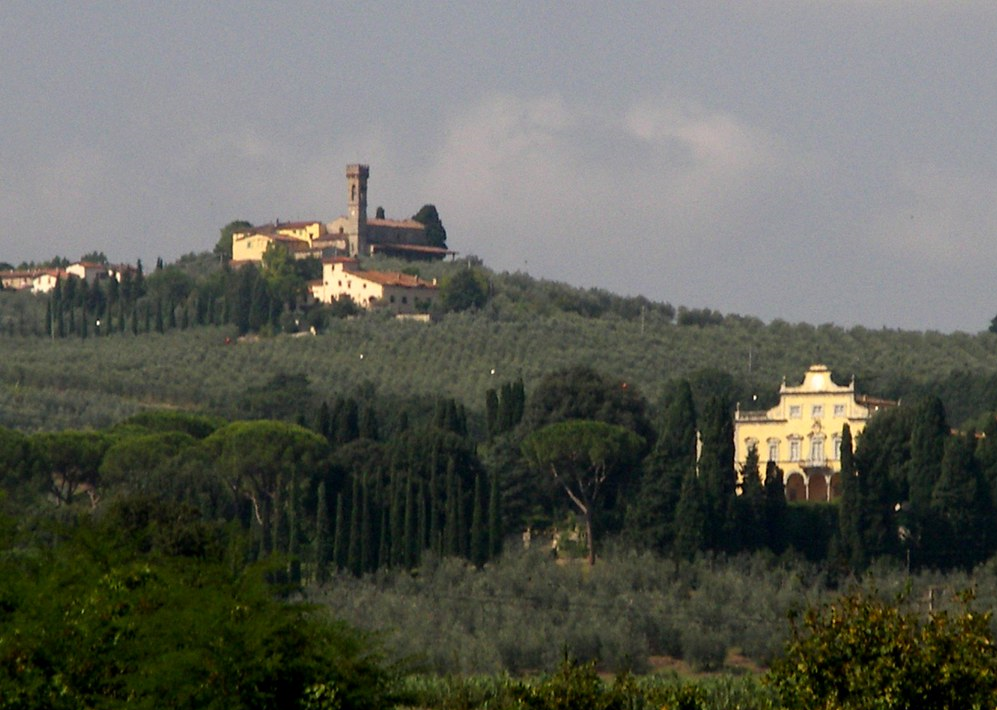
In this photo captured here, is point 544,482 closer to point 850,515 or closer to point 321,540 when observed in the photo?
point 321,540

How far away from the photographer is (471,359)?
104500mm

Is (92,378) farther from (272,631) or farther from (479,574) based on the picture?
(272,631)

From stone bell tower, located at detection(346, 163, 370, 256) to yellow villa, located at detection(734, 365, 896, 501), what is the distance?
182 ft

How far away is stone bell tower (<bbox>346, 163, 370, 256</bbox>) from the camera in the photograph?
13375 centimetres

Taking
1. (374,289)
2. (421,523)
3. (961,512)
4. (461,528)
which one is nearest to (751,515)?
(961,512)

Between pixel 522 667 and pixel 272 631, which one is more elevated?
pixel 272 631

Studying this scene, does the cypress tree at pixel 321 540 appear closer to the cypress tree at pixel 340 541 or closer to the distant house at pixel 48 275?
the cypress tree at pixel 340 541

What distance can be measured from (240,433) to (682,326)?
44.8 metres

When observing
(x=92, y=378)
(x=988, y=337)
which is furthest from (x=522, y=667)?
(x=988, y=337)

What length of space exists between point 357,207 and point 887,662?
363ft

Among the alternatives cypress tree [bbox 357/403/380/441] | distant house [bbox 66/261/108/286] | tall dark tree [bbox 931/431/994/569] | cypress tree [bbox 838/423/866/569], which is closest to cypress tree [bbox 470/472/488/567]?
cypress tree [bbox 838/423/866/569]

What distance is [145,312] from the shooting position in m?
A: 119

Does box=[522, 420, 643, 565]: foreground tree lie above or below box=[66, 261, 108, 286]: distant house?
below

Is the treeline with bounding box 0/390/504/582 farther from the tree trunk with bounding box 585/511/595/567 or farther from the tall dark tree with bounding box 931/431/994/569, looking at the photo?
the tall dark tree with bounding box 931/431/994/569
